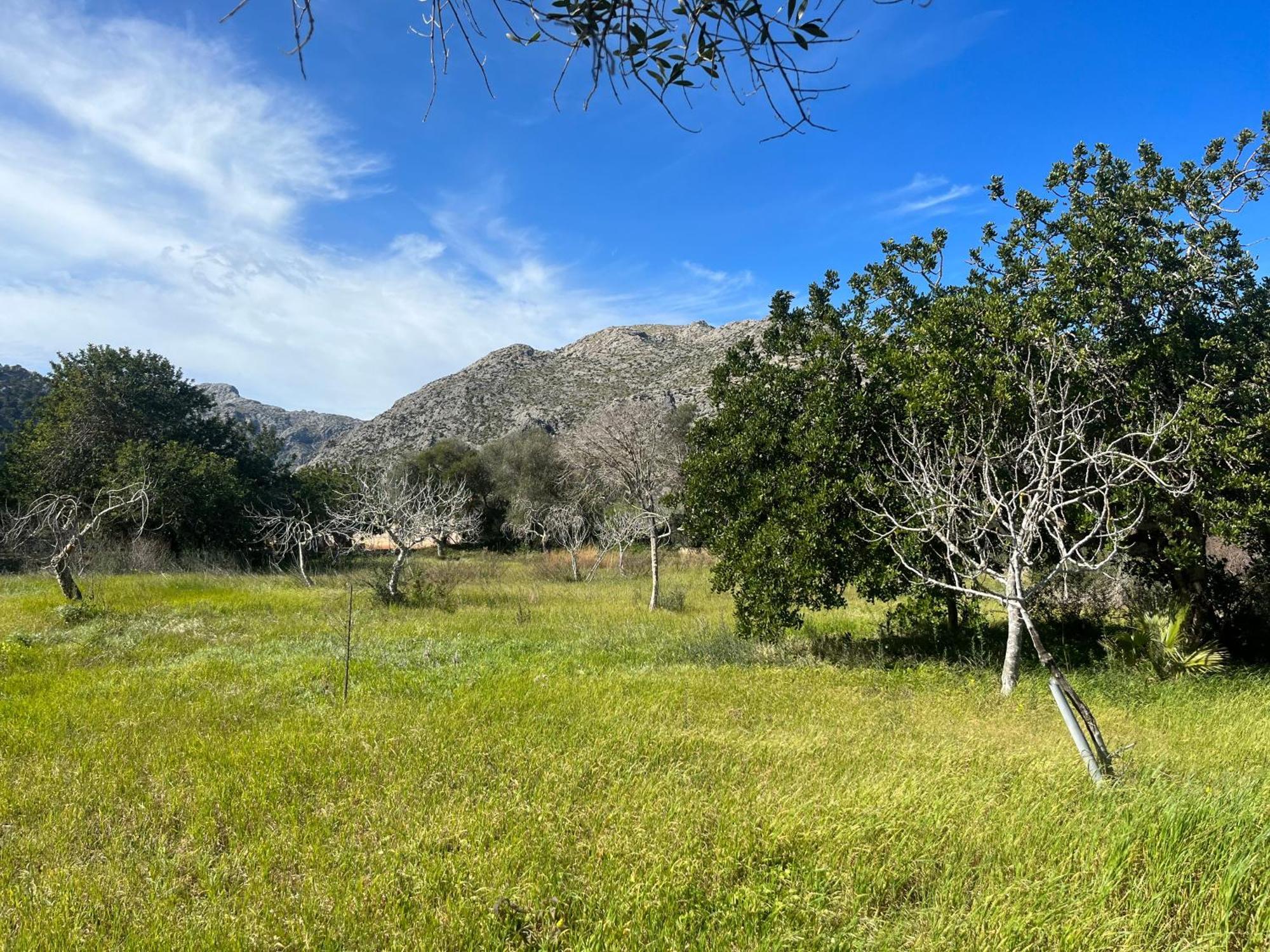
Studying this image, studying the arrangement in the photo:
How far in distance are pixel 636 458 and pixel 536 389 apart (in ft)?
217

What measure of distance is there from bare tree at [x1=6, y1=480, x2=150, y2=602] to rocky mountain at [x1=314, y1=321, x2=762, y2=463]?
4110cm

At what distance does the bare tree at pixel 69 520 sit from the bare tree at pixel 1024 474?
16.2m

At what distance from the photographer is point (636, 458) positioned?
66.0 ft

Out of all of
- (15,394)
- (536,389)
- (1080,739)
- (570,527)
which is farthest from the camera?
(536,389)

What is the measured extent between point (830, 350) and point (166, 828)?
10.1m

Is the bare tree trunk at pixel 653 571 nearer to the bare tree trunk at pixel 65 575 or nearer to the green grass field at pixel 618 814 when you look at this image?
the green grass field at pixel 618 814

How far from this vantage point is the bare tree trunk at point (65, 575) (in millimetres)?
14234

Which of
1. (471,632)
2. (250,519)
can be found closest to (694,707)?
(471,632)

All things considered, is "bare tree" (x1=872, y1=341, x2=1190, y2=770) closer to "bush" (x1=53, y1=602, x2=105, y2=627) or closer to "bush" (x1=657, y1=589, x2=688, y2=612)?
"bush" (x1=657, y1=589, x2=688, y2=612)

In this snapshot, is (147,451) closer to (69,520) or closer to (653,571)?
(69,520)

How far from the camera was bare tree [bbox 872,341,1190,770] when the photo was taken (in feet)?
26.3

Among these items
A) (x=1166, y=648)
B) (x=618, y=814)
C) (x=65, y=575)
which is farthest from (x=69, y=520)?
(x=1166, y=648)

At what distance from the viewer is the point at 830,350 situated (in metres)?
10.8

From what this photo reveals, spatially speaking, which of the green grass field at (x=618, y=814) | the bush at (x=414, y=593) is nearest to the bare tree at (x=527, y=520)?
the bush at (x=414, y=593)
